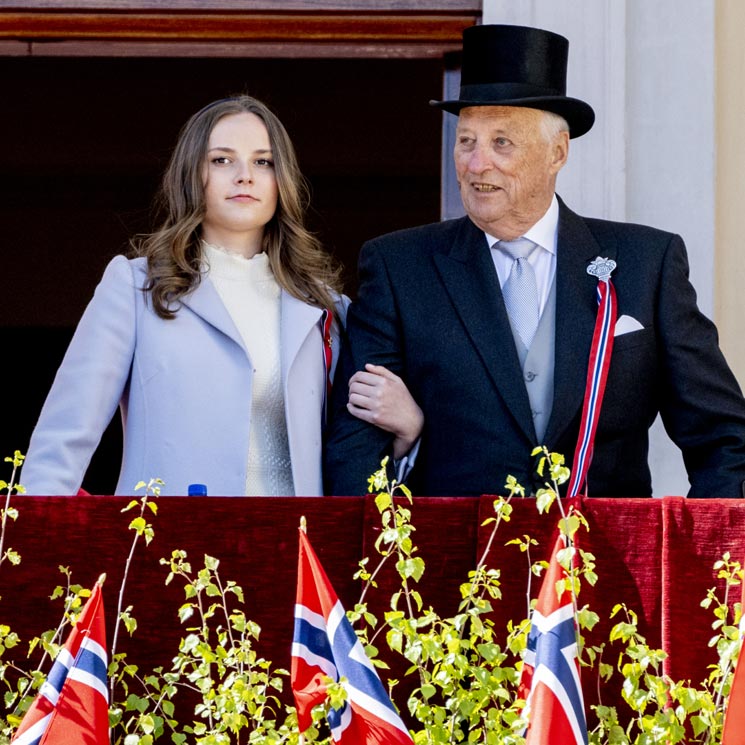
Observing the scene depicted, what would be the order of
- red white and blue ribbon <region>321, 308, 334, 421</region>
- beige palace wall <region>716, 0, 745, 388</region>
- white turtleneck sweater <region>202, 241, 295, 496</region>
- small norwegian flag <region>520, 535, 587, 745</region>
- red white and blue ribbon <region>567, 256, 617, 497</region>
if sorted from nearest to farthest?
1. small norwegian flag <region>520, 535, 587, 745</region>
2. red white and blue ribbon <region>567, 256, 617, 497</region>
3. white turtleneck sweater <region>202, 241, 295, 496</region>
4. red white and blue ribbon <region>321, 308, 334, 421</region>
5. beige palace wall <region>716, 0, 745, 388</region>

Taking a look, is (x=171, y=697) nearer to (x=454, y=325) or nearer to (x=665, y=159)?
(x=454, y=325)

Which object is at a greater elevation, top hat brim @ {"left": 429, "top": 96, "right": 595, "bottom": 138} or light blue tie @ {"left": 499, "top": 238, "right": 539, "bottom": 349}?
top hat brim @ {"left": 429, "top": 96, "right": 595, "bottom": 138}

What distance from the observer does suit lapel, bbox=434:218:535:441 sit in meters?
4.13

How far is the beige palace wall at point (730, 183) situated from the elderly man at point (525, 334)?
2.87ft

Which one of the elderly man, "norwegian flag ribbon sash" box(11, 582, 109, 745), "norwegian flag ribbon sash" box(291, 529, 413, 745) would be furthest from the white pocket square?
"norwegian flag ribbon sash" box(11, 582, 109, 745)

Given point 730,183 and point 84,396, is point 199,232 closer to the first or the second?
point 84,396

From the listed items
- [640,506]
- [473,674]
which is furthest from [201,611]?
[640,506]

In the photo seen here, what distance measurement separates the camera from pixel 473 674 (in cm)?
333

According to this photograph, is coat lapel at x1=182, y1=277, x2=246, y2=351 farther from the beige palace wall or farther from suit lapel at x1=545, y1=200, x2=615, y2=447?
the beige palace wall

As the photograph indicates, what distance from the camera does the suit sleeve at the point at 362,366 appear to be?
413cm

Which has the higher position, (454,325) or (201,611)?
(454,325)

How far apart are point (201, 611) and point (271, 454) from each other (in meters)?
0.84

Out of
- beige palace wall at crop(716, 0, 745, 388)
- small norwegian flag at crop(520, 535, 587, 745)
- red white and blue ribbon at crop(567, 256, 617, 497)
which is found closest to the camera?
small norwegian flag at crop(520, 535, 587, 745)

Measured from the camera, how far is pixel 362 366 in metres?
4.20
